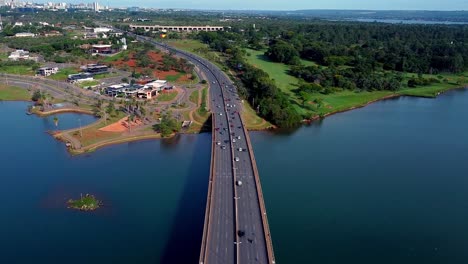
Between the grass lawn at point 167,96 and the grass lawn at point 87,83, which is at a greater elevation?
the grass lawn at point 87,83

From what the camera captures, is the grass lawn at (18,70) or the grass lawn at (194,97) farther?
the grass lawn at (18,70)

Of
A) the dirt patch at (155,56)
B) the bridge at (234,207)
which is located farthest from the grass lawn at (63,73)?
the bridge at (234,207)

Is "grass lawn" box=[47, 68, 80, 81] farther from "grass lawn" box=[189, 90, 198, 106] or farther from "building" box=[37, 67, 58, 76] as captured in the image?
"grass lawn" box=[189, 90, 198, 106]

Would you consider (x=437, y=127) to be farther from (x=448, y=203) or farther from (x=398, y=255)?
(x=398, y=255)

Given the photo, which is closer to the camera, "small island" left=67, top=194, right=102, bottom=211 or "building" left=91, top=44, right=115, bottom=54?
"small island" left=67, top=194, right=102, bottom=211

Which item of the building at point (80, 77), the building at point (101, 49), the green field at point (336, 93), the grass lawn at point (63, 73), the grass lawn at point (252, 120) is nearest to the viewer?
the grass lawn at point (252, 120)

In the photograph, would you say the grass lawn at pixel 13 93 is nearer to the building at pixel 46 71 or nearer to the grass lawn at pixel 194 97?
the building at pixel 46 71

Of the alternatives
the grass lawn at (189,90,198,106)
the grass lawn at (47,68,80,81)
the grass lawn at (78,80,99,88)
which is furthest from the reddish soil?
the grass lawn at (47,68,80,81)
